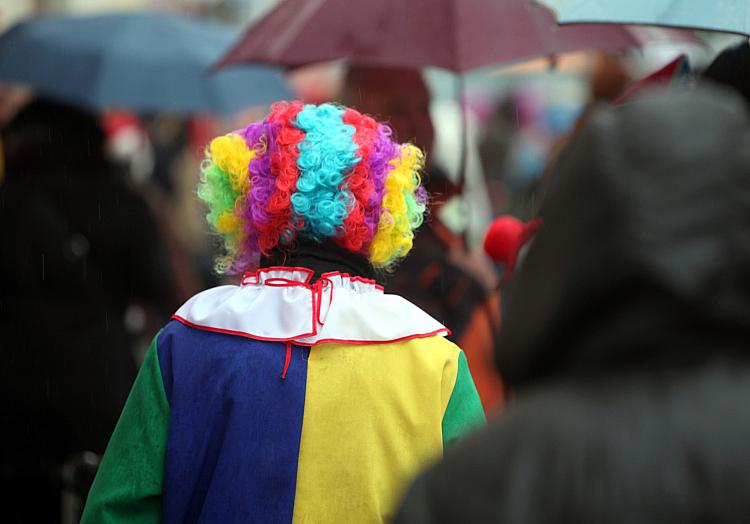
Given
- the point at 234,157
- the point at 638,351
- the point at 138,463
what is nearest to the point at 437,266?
the point at 234,157

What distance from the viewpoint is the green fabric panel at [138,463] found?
2447 millimetres

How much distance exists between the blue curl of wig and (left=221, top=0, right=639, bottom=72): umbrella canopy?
150 cm

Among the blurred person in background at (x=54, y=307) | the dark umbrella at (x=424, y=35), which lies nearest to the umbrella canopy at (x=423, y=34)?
the dark umbrella at (x=424, y=35)

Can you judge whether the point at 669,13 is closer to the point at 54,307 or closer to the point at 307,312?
the point at 307,312

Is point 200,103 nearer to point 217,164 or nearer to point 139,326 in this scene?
point 139,326

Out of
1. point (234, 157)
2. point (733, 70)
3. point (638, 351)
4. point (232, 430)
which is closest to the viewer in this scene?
point (638, 351)

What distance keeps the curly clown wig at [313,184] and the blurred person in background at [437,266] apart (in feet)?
2.42

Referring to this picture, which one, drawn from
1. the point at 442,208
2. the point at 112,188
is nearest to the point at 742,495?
the point at 442,208

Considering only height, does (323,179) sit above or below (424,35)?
below

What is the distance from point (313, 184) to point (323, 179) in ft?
0.09

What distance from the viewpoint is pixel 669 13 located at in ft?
11.0

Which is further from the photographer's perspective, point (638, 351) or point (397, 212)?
point (397, 212)

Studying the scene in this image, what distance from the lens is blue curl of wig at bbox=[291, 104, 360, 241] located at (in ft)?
8.25

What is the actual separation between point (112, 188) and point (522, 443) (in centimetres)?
358
